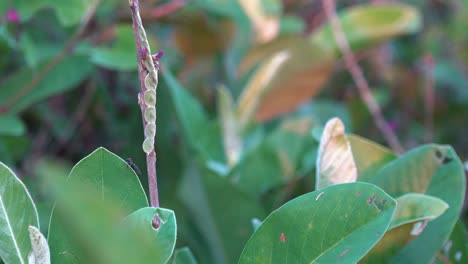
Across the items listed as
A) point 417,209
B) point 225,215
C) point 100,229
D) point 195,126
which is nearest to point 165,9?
point 195,126

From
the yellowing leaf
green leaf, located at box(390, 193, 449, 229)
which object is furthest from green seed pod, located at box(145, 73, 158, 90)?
the yellowing leaf

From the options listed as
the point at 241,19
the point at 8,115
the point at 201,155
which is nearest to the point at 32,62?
the point at 8,115

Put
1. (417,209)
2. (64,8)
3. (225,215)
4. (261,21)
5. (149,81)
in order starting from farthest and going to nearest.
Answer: (261,21), (64,8), (225,215), (417,209), (149,81)

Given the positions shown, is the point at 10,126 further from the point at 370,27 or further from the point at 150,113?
the point at 370,27

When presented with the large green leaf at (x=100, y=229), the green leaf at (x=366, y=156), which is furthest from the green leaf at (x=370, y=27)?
the large green leaf at (x=100, y=229)

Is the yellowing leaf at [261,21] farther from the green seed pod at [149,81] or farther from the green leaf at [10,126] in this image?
the green seed pod at [149,81]

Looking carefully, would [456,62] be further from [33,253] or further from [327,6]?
[33,253]
